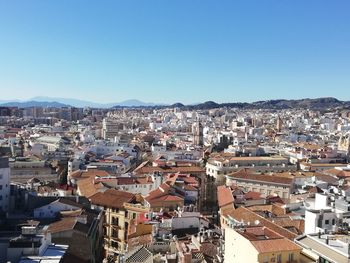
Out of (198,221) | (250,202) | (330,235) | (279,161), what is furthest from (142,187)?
(330,235)

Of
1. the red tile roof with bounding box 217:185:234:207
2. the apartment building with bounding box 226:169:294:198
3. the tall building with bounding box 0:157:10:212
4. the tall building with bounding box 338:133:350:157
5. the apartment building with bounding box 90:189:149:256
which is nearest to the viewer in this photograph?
the tall building with bounding box 0:157:10:212

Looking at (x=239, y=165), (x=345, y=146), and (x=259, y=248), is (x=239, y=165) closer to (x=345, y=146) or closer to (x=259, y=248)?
(x=345, y=146)

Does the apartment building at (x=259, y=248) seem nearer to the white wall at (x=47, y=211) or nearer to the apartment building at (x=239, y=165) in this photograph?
the white wall at (x=47, y=211)

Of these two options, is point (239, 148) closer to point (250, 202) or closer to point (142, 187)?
point (142, 187)

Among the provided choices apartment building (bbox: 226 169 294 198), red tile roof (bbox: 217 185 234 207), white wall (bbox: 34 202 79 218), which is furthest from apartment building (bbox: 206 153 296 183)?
white wall (bbox: 34 202 79 218)

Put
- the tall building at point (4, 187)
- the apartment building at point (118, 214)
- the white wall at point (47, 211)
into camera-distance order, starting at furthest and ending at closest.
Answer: the apartment building at point (118, 214), the tall building at point (4, 187), the white wall at point (47, 211)

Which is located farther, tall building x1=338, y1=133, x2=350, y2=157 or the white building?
tall building x1=338, y1=133, x2=350, y2=157

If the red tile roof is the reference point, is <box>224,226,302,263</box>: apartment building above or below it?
above

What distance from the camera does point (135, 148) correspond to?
10019 cm

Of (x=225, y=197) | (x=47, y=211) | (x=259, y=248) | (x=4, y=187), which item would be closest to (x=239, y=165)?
(x=225, y=197)

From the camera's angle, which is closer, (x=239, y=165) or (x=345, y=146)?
(x=239, y=165)

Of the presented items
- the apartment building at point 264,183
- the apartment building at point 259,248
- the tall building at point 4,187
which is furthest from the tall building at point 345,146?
the apartment building at point 259,248

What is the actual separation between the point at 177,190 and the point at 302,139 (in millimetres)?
85109

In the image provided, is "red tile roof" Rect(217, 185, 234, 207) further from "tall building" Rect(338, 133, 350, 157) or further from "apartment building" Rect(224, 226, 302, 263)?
"tall building" Rect(338, 133, 350, 157)
